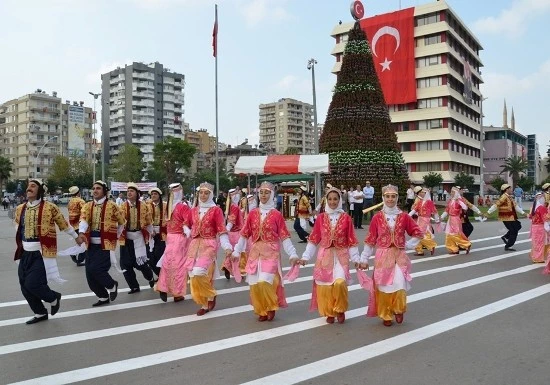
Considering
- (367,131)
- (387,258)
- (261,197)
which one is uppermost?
(367,131)

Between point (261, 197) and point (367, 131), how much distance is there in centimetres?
2012

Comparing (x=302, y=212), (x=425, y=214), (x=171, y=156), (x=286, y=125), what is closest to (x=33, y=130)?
(x=171, y=156)

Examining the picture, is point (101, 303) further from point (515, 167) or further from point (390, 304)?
point (515, 167)

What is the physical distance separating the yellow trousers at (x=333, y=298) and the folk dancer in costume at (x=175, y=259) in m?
2.43

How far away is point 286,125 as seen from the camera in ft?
489

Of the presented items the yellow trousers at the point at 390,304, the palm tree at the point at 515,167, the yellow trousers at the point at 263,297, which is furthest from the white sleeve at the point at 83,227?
the palm tree at the point at 515,167

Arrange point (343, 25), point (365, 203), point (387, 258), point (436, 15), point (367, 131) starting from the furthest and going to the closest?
point (343, 25) < point (436, 15) < point (367, 131) < point (365, 203) < point (387, 258)

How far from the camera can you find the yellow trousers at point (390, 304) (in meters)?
6.77

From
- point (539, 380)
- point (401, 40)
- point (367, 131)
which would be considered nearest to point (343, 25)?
point (401, 40)

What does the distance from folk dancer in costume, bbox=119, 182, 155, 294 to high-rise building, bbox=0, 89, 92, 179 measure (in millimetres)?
93411

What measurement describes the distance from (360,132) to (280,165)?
6.67 m

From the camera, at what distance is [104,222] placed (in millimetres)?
8227

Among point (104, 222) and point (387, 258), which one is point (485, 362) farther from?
point (104, 222)

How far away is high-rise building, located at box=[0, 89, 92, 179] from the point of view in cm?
9925
